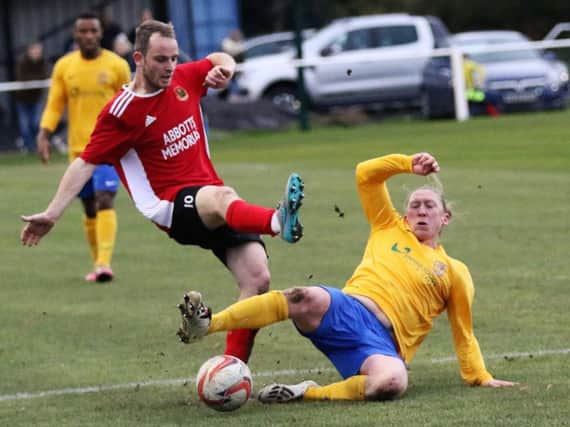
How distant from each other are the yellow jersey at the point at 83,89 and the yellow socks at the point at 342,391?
618 centimetres

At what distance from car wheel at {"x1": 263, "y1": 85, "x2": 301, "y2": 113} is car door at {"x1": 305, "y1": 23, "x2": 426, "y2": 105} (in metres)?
1.21

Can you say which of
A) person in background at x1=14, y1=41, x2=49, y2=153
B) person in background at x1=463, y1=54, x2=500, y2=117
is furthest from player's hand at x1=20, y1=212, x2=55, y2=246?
person in background at x1=463, y1=54, x2=500, y2=117

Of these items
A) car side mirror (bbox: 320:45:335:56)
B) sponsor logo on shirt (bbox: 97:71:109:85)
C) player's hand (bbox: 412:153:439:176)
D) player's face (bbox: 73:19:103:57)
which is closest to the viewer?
player's hand (bbox: 412:153:439:176)

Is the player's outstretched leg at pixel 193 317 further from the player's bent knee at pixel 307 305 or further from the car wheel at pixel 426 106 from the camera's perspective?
the car wheel at pixel 426 106

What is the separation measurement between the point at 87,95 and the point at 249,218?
6248 mm

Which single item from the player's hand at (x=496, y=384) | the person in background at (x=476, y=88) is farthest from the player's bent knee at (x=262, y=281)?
the person in background at (x=476, y=88)

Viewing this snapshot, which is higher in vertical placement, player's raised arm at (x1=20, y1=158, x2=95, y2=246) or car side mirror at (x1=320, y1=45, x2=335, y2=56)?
player's raised arm at (x1=20, y1=158, x2=95, y2=246)

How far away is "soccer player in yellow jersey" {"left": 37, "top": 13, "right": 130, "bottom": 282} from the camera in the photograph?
13.2m

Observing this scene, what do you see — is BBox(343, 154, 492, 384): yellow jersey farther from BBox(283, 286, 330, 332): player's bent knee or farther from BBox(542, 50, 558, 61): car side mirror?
BBox(542, 50, 558, 61): car side mirror

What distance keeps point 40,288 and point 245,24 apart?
39.5 meters

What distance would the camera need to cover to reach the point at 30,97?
26719mm

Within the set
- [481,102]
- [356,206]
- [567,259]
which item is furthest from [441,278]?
[481,102]

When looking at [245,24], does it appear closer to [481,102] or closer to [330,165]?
[481,102]

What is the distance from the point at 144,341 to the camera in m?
10.0
